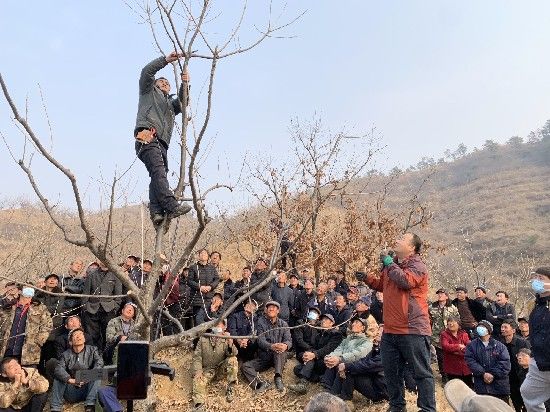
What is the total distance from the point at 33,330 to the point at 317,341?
4.45 metres

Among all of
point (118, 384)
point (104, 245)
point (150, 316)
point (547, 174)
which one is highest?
point (547, 174)

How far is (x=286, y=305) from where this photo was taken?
872cm

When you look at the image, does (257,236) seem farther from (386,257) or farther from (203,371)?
(386,257)

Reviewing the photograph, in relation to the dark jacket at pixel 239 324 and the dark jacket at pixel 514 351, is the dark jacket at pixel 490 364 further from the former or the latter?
the dark jacket at pixel 239 324

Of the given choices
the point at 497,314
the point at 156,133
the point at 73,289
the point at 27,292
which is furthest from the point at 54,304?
the point at 497,314

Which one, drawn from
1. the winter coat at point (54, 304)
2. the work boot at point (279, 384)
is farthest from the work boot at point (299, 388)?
the winter coat at point (54, 304)

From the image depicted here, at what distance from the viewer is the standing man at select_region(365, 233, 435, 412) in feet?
14.5

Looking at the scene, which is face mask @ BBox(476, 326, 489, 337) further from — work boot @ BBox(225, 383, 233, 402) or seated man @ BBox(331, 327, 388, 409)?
work boot @ BBox(225, 383, 233, 402)

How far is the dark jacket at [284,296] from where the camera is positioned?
869 cm

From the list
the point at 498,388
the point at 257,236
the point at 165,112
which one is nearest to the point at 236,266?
the point at 257,236

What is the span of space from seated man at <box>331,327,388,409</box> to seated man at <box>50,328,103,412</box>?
3630 mm

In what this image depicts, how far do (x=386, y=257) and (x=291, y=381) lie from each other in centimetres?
401

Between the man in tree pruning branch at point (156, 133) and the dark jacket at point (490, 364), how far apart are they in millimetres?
5438

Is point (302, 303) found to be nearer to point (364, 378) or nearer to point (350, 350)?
point (350, 350)
